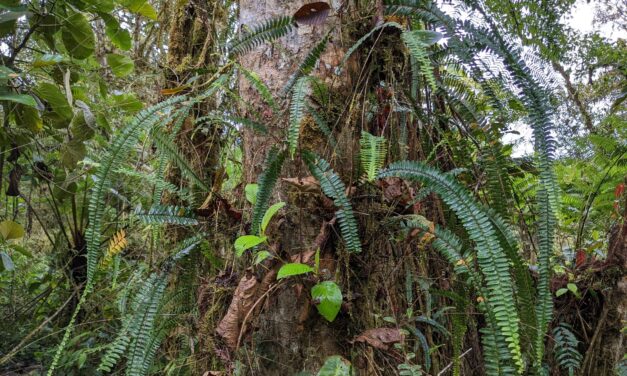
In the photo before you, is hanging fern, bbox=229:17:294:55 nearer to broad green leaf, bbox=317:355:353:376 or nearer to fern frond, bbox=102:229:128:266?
fern frond, bbox=102:229:128:266

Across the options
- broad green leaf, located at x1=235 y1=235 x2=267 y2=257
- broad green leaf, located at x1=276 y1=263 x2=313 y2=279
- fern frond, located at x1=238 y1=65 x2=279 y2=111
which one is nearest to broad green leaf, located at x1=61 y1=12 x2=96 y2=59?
fern frond, located at x1=238 y1=65 x2=279 y2=111

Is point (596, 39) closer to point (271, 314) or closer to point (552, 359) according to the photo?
point (552, 359)

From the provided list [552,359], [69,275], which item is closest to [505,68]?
[552,359]

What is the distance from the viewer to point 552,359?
76.6 inches

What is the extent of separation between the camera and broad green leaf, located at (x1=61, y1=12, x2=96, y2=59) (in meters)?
1.84

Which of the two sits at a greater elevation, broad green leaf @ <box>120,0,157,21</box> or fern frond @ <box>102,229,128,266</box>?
broad green leaf @ <box>120,0,157,21</box>

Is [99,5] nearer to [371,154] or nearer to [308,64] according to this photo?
[308,64]

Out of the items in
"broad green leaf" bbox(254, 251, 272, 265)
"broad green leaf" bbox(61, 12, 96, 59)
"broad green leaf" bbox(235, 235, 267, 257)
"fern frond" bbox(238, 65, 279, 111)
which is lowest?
"broad green leaf" bbox(254, 251, 272, 265)

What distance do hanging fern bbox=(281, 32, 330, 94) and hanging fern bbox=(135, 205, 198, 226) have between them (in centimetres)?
43

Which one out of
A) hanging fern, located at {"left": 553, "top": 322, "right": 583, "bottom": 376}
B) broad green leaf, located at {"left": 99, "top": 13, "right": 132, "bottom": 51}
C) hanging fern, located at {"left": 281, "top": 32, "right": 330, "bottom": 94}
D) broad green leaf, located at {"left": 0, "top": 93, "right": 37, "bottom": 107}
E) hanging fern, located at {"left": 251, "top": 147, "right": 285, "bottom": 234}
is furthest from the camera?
broad green leaf, located at {"left": 99, "top": 13, "right": 132, "bottom": 51}

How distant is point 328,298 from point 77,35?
160 cm

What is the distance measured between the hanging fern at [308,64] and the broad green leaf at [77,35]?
115 centimetres

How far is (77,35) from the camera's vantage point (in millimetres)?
1875

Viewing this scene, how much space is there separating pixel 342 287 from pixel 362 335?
12 cm
